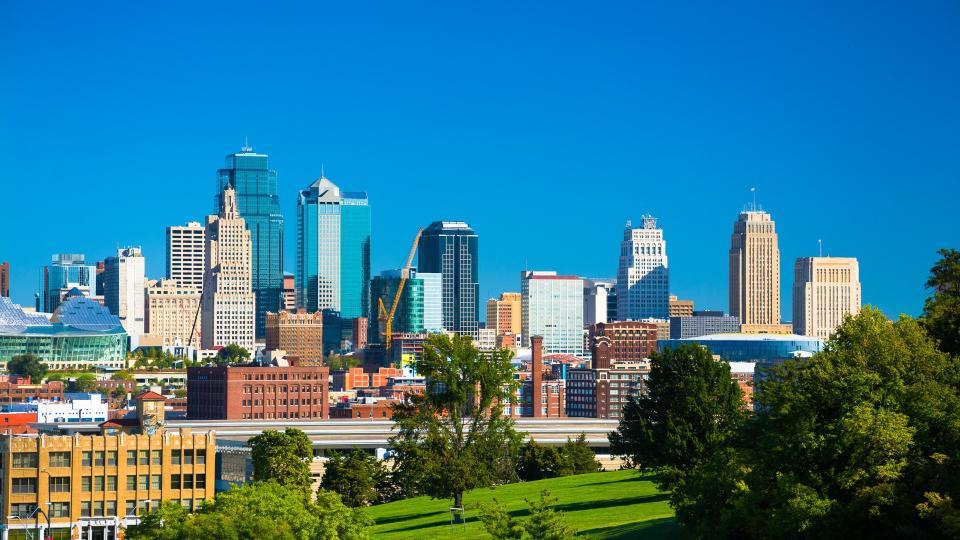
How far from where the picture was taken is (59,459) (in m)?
104

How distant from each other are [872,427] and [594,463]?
68.8 m

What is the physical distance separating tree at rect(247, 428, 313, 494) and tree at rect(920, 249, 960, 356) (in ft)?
108

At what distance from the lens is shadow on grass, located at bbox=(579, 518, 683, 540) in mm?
69250

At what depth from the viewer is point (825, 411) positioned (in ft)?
199

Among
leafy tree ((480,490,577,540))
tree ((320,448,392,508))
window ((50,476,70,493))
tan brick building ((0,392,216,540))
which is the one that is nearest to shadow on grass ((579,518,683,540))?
leafy tree ((480,490,577,540))

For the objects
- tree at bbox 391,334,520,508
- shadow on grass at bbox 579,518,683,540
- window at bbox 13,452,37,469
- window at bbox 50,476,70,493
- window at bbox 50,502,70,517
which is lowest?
window at bbox 50,502,70,517

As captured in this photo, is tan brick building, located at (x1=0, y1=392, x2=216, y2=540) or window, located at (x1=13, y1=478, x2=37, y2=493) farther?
window, located at (x1=13, y1=478, x2=37, y2=493)

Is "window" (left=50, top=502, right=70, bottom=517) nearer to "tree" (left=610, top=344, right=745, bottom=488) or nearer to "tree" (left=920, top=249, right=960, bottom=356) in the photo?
"tree" (left=610, top=344, right=745, bottom=488)

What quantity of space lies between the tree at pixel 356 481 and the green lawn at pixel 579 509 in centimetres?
283

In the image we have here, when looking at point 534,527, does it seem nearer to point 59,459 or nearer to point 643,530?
point 643,530

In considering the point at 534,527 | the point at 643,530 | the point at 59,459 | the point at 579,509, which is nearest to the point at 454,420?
the point at 579,509

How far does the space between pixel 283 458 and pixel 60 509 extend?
1476cm

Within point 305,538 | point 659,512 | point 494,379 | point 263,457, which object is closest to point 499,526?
point 305,538

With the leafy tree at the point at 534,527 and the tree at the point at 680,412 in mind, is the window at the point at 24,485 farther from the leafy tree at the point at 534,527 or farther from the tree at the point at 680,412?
the leafy tree at the point at 534,527
